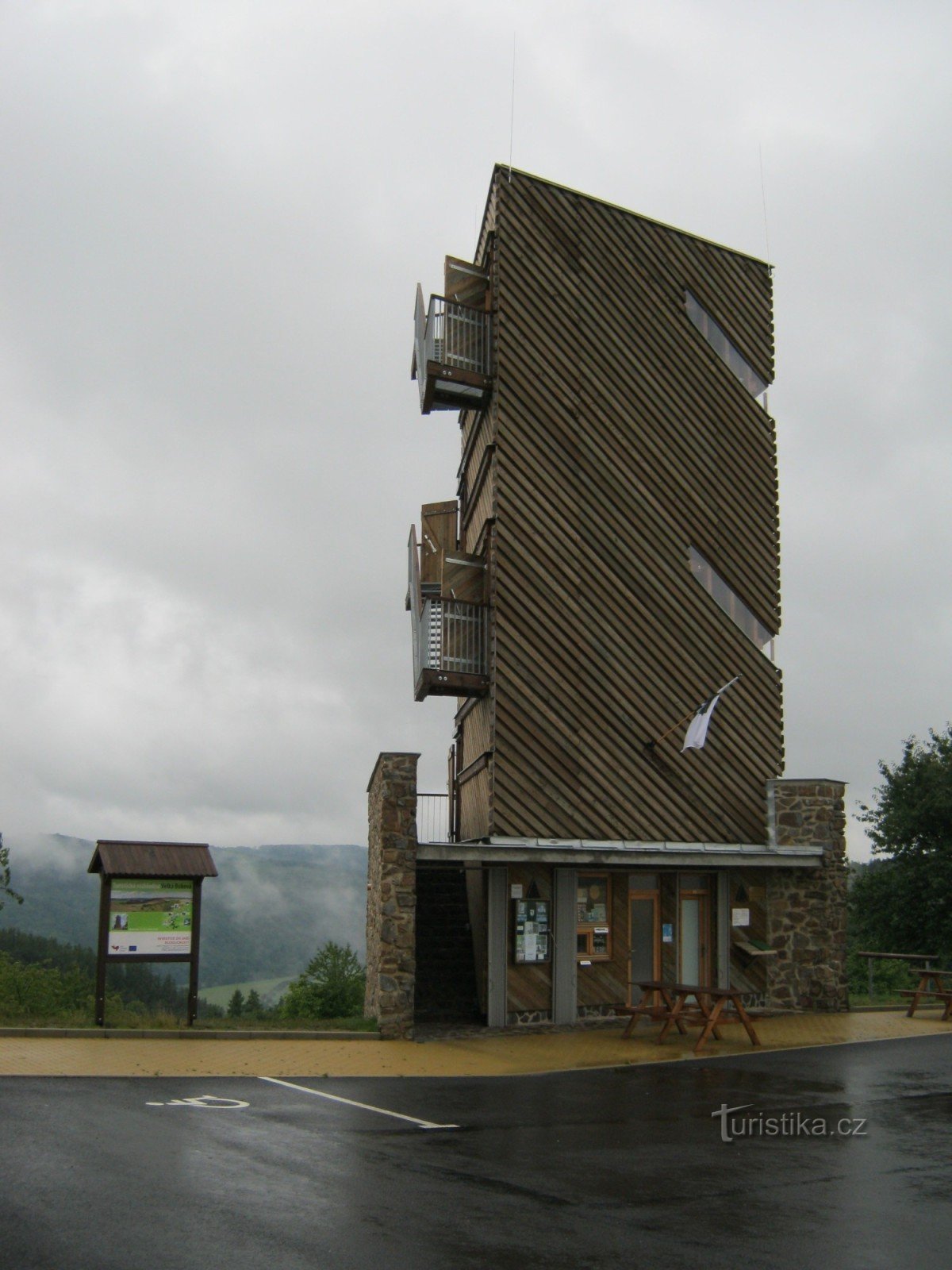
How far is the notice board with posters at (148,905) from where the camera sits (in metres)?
15.0

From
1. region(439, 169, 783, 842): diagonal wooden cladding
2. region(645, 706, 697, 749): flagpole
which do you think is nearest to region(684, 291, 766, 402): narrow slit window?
region(439, 169, 783, 842): diagonal wooden cladding

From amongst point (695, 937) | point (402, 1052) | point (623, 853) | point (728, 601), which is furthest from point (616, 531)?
point (402, 1052)

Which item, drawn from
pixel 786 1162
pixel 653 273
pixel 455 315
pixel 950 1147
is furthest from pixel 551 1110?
pixel 653 273

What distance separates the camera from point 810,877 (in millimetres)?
19219

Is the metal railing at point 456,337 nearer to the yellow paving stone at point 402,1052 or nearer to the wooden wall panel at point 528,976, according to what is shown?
the wooden wall panel at point 528,976

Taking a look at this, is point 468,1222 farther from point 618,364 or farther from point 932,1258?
point 618,364

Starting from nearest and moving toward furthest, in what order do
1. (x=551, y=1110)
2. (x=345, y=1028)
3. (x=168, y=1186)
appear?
(x=168, y=1186) → (x=551, y=1110) → (x=345, y=1028)

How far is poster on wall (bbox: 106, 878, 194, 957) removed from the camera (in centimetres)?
1503

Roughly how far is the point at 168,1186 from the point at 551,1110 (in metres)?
4.35

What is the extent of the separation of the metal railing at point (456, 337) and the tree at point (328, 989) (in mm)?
12713

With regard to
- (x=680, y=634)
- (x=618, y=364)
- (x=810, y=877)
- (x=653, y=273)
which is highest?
(x=653, y=273)

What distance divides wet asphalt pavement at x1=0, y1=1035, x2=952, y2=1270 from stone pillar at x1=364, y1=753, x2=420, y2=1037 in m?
3.77

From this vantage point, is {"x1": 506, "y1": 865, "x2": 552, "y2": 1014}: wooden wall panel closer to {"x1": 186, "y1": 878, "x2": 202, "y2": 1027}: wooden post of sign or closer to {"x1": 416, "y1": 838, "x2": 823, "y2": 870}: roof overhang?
{"x1": 416, "y1": 838, "x2": 823, "y2": 870}: roof overhang
